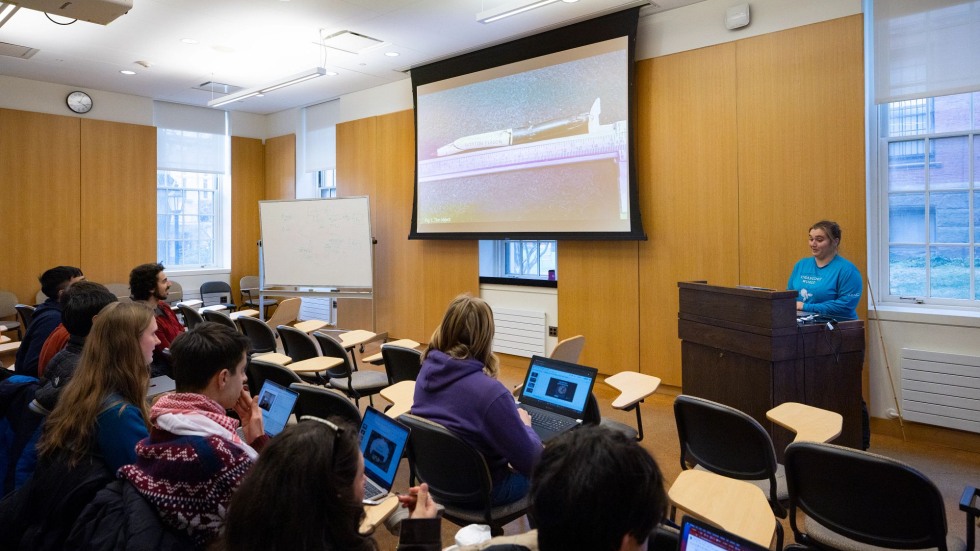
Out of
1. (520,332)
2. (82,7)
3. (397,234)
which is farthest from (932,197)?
(397,234)

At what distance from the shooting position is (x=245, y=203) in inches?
360

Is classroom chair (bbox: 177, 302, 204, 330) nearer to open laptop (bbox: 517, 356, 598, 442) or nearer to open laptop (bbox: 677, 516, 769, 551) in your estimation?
open laptop (bbox: 517, 356, 598, 442)

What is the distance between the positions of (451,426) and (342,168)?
655 cm

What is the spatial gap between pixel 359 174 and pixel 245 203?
243cm

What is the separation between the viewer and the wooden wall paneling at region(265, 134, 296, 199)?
349 inches

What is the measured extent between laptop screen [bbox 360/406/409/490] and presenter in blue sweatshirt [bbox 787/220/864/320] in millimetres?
2771

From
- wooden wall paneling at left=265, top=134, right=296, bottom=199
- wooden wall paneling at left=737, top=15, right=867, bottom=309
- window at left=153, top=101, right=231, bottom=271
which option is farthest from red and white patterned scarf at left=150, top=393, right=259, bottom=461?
window at left=153, top=101, right=231, bottom=271

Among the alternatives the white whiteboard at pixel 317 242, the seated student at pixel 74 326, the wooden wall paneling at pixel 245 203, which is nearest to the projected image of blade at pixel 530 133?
the white whiteboard at pixel 317 242

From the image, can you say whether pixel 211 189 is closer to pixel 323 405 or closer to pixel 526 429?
pixel 323 405

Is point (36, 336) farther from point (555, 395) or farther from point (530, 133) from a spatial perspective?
point (530, 133)

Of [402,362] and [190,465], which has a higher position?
[190,465]

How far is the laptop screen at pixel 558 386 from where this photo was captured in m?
2.58

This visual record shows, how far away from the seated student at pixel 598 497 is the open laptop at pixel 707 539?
177mm

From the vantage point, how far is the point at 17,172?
718 centimetres
